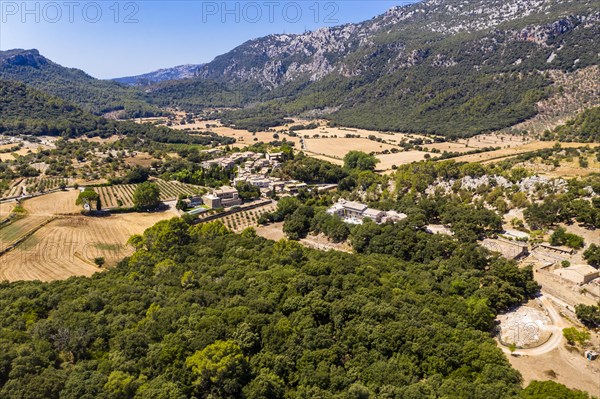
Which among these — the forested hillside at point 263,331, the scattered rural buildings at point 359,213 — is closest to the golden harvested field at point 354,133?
the scattered rural buildings at point 359,213

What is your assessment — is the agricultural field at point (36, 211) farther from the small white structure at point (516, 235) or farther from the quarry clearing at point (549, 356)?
the small white structure at point (516, 235)

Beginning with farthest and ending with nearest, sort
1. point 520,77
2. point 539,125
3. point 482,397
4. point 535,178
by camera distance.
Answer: point 520,77 < point 539,125 < point 535,178 < point 482,397

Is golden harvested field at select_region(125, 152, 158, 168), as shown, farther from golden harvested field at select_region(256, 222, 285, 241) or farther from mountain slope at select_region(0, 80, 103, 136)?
golden harvested field at select_region(256, 222, 285, 241)

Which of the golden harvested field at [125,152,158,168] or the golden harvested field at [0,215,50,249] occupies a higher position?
the golden harvested field at [125,152,158,168]

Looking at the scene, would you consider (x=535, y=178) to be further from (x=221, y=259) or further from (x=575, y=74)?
(x=575, y=74)

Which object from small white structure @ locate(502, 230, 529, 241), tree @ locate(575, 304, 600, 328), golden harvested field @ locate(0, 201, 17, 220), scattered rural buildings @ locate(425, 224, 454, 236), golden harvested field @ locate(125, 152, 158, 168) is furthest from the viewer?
golden harvested field @ locate(125, 152, 158, 168)

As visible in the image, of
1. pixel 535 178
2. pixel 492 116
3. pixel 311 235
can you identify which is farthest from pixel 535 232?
pixel 492 116

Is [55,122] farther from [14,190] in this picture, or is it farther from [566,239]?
[566,239]

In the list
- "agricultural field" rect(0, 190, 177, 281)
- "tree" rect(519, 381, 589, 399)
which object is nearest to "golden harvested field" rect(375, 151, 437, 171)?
"agricultural field" rect(0, 190, 177, 281)
